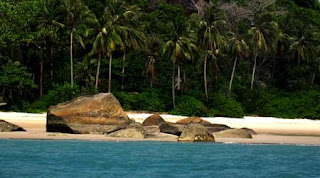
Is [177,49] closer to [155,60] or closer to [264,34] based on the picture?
[155,60]

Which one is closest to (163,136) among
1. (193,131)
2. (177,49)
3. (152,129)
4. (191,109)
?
(193,131)

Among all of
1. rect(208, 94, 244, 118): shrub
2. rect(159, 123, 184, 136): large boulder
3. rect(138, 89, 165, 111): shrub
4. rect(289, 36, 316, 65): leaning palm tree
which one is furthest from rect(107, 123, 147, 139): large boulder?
rect(289, 36, 316, 65): leaning palm tree

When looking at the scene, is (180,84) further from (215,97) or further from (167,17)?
(167,17)

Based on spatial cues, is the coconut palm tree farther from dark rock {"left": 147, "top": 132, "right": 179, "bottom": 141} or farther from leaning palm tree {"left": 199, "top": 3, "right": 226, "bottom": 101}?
dark rock {"left": 147, "top": 132, "right": 179, "bottom": 141}

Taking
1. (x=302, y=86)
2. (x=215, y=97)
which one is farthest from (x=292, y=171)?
(x=302, y=86)

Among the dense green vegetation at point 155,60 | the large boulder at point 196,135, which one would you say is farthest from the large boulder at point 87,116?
Answer: the dense green vegetation at point 155,60

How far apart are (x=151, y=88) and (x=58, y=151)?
36.1 m

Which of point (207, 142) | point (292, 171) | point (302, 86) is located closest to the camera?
point (292, 171)

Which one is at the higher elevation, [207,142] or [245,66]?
[245,66]

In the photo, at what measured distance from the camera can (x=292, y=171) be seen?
2116 centimetres

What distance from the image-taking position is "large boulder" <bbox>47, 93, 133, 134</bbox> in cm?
3019

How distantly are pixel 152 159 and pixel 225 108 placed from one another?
32.8 meters

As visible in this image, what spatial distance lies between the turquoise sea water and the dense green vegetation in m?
24.5

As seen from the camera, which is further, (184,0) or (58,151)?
(184,0)
